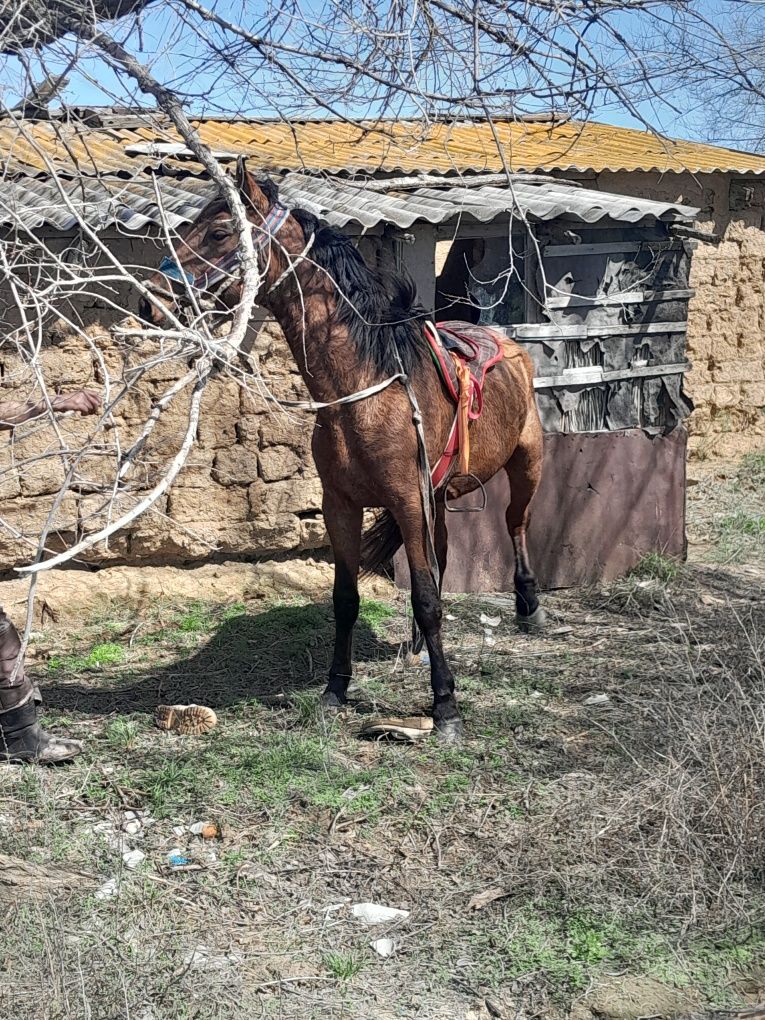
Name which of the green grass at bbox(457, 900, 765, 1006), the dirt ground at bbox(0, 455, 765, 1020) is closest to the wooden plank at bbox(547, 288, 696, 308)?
the dirt ground at bbox(0, 455, 765, 1020)

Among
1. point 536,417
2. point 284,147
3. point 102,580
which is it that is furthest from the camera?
point 284,147

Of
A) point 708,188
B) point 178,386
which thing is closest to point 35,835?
point 178,386

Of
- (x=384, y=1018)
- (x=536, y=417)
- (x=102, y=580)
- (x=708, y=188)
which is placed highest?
(x=708, y=188)

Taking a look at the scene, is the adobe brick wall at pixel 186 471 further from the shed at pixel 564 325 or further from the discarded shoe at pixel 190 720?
the discarded shoe at pixel 190 720

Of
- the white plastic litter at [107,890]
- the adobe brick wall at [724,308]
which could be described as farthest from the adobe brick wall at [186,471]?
the adobe brick wall at [724,308]

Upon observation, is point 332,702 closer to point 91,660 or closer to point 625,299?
point 91,660

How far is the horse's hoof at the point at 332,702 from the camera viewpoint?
5.07 m

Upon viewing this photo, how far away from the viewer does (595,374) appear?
746 centimetres

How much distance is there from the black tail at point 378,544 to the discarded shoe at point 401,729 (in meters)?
1.02

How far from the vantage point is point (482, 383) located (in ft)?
17.6

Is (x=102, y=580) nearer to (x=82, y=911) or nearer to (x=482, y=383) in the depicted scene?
(x=482, y=383)

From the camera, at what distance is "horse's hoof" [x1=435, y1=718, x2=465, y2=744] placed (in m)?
4.75

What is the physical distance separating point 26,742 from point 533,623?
295cm

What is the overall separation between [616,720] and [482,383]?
5.64 feet
